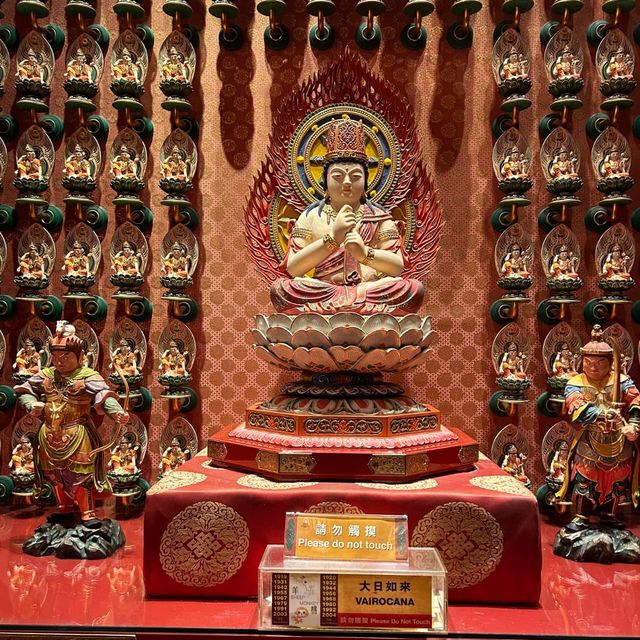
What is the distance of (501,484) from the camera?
9.00 feet

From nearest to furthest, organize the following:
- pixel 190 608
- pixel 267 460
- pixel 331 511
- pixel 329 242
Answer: pixel 190 608 → pixel 331 511 → pixel 267 460 → pixel 329 242

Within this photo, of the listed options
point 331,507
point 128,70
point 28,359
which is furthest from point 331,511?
point 128,70

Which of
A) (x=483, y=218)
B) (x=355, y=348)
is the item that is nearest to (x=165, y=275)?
(x=355, y=348)

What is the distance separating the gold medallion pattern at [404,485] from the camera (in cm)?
267

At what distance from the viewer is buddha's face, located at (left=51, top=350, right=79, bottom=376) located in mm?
3031

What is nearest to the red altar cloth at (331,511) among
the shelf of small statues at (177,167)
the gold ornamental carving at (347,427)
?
the gold ornamental carving at (347,427)

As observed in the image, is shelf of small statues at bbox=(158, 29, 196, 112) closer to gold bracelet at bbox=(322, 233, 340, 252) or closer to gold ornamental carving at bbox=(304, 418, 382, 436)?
gold bracelet at bbox=(322, 233, 340, 252)

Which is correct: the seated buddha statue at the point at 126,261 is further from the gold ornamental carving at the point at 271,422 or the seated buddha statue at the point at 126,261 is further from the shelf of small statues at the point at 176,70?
the gold ornamental carving at the point at 271,422

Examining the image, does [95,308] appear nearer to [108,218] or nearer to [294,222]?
[108,218]

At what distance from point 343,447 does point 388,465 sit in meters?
0.20

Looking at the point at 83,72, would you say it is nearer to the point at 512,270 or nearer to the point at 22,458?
the point at 22,458

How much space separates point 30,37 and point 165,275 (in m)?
1.58

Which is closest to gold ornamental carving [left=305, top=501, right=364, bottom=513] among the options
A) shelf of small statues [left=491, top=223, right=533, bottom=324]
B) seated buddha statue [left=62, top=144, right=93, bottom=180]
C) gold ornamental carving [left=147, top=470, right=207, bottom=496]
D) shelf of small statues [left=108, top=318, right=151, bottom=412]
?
gold ornamental carving [left=147, top=470, right=207, bottom=496]

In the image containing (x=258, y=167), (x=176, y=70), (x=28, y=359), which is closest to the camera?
Answer: (x=28, y=359)
